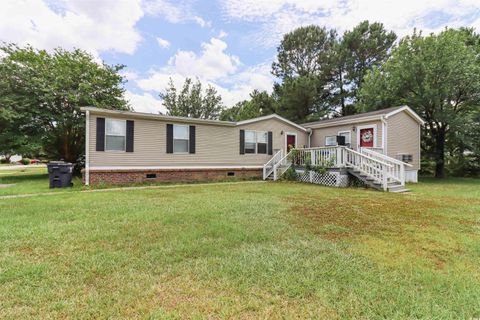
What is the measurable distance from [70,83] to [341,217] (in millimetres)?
Answer: 14935

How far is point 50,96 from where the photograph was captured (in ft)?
38.9

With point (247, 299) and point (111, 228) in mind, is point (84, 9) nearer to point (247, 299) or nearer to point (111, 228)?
point (111, 228)

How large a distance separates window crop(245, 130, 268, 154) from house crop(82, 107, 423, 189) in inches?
2.1

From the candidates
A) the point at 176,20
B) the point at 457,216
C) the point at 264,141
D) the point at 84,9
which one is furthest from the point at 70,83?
the point at 457,216

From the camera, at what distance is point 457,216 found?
4.72 metres

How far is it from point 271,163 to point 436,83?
9.91 meters

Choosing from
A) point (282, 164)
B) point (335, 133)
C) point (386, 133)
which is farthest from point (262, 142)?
point (386, 133)

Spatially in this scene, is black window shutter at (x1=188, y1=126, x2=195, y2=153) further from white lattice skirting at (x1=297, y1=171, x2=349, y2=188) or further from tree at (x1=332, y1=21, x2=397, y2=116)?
tree at (x1=332, y1=21, x2=397, y2=116)

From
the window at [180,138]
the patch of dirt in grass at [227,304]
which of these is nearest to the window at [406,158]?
the window at [180,138]

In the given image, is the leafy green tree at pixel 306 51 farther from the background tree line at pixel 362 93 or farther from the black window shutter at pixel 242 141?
the black window shutter at pixel 242 141

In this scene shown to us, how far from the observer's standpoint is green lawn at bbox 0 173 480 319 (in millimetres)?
1865

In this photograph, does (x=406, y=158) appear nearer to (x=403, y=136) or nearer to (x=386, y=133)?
(x=403, y=136)

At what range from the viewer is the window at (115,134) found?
369 inches

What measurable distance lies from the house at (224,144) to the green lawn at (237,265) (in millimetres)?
4978
